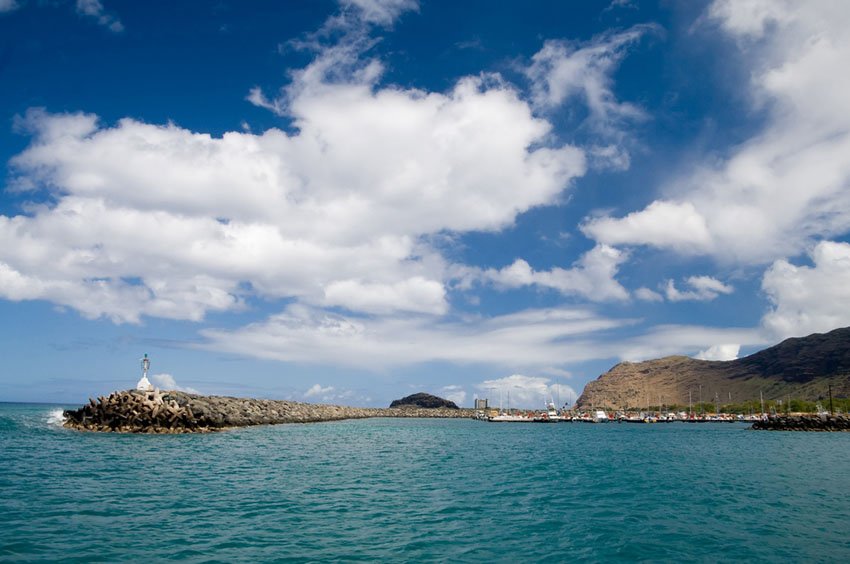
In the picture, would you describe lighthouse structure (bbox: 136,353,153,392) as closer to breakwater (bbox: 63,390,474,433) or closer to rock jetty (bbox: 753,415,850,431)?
breakwater (bbox: 63,390,474,433)

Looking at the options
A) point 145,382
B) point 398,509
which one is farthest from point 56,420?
point 398,509

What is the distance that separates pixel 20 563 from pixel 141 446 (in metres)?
34.7

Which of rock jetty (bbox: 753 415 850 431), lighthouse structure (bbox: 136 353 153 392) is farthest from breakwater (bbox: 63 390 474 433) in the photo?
rock jetty (bbox: 753 415 850 431)

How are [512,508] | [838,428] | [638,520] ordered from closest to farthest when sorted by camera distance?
[638,520] → [512,508] → [838,428]

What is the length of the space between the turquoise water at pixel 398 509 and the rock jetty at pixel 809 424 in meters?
91.2

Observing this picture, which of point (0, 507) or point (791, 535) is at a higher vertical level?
point (0, 507)

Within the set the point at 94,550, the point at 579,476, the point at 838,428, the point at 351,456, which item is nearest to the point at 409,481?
the point at 579,476

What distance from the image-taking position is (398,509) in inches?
931

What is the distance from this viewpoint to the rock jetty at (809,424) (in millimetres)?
115375

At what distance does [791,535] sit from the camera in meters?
20.4

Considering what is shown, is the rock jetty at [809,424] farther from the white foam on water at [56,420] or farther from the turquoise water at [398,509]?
the white foam on water at [56,420]

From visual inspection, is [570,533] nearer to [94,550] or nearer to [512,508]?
[512,508]

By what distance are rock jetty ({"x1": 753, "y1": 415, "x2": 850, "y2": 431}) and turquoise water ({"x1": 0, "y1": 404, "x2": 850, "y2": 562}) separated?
9116cm

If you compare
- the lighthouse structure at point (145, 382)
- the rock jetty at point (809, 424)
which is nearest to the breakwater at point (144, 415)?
the lighthouse structure at point (145, 382)
